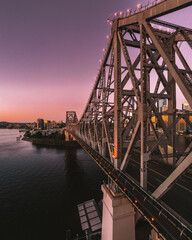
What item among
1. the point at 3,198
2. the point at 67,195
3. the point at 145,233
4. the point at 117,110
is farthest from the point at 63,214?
the point at 117,110

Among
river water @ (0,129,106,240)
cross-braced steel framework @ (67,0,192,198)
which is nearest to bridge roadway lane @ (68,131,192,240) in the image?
cross-braced steel framework @ (67,0,192,198)

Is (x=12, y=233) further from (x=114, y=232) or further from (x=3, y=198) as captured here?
(x=114, y=232)

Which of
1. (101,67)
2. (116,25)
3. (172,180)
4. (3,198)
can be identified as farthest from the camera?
(3,198)

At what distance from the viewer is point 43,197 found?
3014 cm

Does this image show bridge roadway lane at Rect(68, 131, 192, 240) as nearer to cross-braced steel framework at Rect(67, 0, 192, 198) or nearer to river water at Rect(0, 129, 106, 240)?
cross-braced steel framework at Rect(67, 0, 192, 198)

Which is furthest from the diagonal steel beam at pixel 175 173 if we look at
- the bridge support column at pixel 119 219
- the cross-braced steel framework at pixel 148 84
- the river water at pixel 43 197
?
the river water at pixel 43 197

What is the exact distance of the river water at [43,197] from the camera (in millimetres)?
21359

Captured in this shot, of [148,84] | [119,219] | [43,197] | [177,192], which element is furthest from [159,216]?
[43,197]

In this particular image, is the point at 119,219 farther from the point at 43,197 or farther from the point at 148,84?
the point at 43,197

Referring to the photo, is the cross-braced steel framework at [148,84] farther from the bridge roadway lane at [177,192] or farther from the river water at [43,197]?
the river water at [43,197]

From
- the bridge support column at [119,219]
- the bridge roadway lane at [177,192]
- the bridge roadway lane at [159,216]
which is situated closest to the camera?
the bridge roadway lane at [159,216]

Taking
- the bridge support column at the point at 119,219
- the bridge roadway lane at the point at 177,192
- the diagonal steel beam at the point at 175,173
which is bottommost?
the bridge support column at the point at 119,219

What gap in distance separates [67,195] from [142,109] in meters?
31.3

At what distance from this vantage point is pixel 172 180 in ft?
25.4
